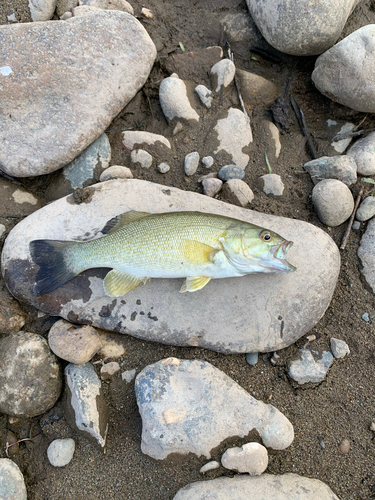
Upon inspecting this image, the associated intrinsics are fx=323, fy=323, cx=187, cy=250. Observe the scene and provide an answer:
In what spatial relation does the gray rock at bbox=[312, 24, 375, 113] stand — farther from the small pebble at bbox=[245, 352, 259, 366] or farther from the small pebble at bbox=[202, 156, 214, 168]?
the small pebble at bbox=[245, 352, 259, 366]

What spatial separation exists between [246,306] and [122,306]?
5.15 feet

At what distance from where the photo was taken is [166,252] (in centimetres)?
371

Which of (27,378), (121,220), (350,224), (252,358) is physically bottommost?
(252,358)

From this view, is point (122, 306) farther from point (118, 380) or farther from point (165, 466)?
point (165, 466)

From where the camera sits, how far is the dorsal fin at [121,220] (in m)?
3.96

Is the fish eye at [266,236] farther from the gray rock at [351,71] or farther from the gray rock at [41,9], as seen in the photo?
the gray rock at [41,9]

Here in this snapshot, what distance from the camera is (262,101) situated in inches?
209

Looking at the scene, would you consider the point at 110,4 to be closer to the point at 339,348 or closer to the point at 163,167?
the point at 163,167

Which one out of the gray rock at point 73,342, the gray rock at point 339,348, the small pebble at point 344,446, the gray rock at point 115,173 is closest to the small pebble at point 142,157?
the gray rock at point 115,173

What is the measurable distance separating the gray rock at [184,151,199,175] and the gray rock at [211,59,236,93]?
1.23 m

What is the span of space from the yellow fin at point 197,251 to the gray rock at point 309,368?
1.86 m

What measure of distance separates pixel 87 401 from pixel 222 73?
499cm

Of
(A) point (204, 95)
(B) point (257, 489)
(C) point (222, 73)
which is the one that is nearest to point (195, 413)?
(B) point (257, 489)

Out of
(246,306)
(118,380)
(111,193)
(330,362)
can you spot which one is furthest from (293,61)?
(118,380)
